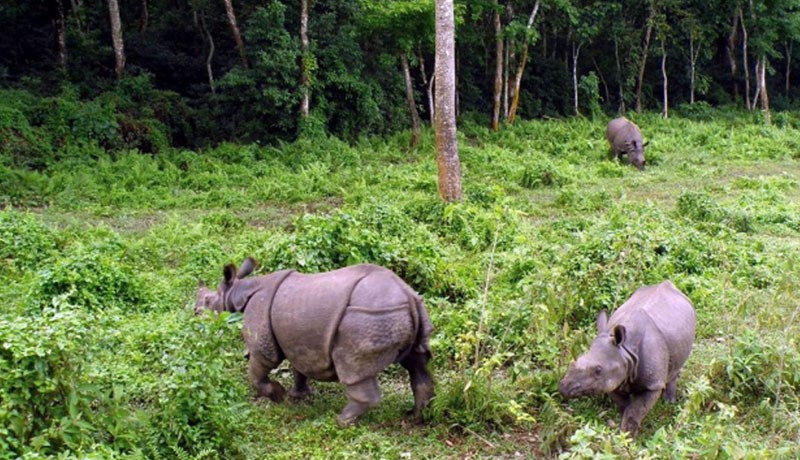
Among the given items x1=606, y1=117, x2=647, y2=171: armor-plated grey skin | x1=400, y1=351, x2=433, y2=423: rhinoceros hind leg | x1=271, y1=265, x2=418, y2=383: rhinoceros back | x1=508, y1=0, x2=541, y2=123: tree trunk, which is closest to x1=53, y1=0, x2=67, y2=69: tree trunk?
x1=508, y1=0, x2=541, y2=123: tree trunk

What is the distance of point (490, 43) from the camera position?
3017 cm

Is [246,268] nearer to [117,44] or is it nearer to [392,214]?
[392,214]

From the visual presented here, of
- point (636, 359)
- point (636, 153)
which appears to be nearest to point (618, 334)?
point (636, 359)

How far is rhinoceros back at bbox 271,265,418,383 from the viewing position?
233 inches

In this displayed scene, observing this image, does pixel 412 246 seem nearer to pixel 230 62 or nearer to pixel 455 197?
pixel 455 197

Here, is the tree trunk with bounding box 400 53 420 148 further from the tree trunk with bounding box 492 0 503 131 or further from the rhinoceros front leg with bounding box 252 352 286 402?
the rhinoceros front leg with bounding box 252 352 286 402

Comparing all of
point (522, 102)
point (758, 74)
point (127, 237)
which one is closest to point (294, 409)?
point (127, 237)

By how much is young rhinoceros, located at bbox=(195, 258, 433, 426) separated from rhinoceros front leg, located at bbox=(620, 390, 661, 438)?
146cm

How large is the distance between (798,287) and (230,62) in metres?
19.8

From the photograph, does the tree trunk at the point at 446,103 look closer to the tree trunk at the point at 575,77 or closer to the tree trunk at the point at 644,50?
the tree trunk at the point at 575,77

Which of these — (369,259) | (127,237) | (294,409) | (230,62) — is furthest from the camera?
(230,62)

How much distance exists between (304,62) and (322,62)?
51.4 inches

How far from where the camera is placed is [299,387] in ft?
22.2

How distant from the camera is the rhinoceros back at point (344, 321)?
19.4ft
